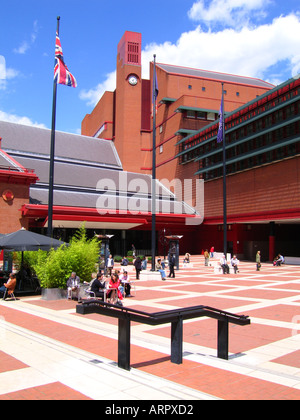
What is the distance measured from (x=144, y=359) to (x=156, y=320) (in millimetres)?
1440

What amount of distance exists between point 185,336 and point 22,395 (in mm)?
4555

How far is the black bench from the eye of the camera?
6.12 meters

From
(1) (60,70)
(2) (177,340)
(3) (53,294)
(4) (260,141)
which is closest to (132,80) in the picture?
(4) (260,141)

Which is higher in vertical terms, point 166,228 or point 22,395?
point 166,228

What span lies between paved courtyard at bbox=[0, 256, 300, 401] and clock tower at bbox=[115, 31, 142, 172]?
2055 inches

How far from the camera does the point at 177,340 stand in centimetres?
655

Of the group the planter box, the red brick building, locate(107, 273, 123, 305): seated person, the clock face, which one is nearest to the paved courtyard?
locate(107, 273, 123, 305): seated person

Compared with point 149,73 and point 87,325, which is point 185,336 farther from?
point 149,73

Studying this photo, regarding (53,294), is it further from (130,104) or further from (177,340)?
(130,104)

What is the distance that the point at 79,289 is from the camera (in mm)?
14141

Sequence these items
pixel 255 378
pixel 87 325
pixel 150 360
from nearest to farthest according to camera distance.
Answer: pixel 255 378
pixel 150 360
pixel 87 325

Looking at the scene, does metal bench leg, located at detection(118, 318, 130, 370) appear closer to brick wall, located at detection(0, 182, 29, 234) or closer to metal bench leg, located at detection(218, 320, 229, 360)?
metal bench leg, located at detection(218, 320, 229, 360)
